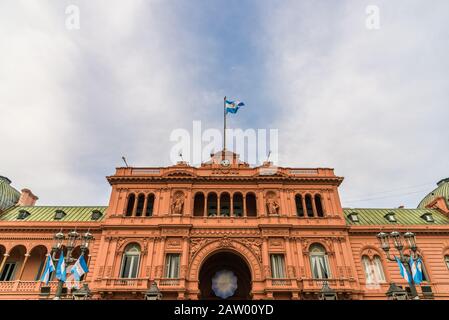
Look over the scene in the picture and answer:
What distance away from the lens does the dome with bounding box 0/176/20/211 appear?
127ft

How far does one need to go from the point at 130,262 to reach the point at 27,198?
23970mm

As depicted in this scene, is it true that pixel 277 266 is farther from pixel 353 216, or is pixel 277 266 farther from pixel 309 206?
pixel 353 216

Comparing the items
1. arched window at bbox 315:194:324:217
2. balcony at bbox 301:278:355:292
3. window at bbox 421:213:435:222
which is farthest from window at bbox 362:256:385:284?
window at bbox 421:213:435:222

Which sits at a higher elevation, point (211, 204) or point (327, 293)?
point (211, 204)

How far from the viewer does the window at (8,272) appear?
101ft

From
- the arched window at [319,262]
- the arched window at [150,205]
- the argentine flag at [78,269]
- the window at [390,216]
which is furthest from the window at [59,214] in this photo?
the window at [390,216]

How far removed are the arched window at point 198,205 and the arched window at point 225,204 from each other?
7.45 ft

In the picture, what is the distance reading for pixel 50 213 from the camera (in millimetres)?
36062

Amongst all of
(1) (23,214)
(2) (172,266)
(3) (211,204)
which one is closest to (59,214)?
(1) (23,214)

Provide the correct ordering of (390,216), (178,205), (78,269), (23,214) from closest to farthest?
(78,269), (178,205), (23,214), (390,216)

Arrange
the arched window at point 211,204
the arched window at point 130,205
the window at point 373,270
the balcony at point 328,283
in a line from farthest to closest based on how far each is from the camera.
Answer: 1. the arched window at point 211,204
2. the arched window at point 130,205
3. the window at point 373,270
4. the balcony at point 328,283

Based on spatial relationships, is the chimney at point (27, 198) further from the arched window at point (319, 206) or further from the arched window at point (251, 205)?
the arched window at point (319, 206)

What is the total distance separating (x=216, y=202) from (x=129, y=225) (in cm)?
996
